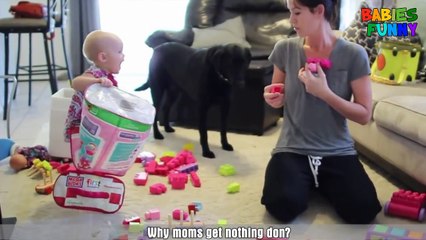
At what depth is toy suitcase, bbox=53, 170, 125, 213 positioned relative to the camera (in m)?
1.74

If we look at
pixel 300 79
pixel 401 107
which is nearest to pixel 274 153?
pixel 300 79

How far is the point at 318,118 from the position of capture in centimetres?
179

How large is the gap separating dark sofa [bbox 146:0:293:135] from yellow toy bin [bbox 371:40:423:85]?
0.65 metres

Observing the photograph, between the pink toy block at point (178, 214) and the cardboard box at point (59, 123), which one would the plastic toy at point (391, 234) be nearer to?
the pink toy block at point (178, 214)

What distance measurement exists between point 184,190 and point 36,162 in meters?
0.72

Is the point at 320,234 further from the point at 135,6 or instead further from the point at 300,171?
the point at 135,6

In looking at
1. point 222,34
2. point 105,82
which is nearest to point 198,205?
point 105,82

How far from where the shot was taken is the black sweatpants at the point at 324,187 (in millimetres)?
1680

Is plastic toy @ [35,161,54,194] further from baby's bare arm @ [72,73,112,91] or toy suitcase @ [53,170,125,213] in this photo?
baby's bare arm @ [72,73,112,91]

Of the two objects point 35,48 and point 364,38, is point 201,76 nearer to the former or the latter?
point 364,38

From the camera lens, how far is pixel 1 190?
199 cm

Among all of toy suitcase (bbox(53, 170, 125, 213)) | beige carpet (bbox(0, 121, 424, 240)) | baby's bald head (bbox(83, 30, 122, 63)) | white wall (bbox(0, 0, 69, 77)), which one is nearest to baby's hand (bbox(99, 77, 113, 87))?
baby's bald head (bbox(83, 30, 122, 63))

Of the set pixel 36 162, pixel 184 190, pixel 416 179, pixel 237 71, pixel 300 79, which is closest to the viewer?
pixel 300 79

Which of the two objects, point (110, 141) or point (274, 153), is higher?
point (110, 141)
